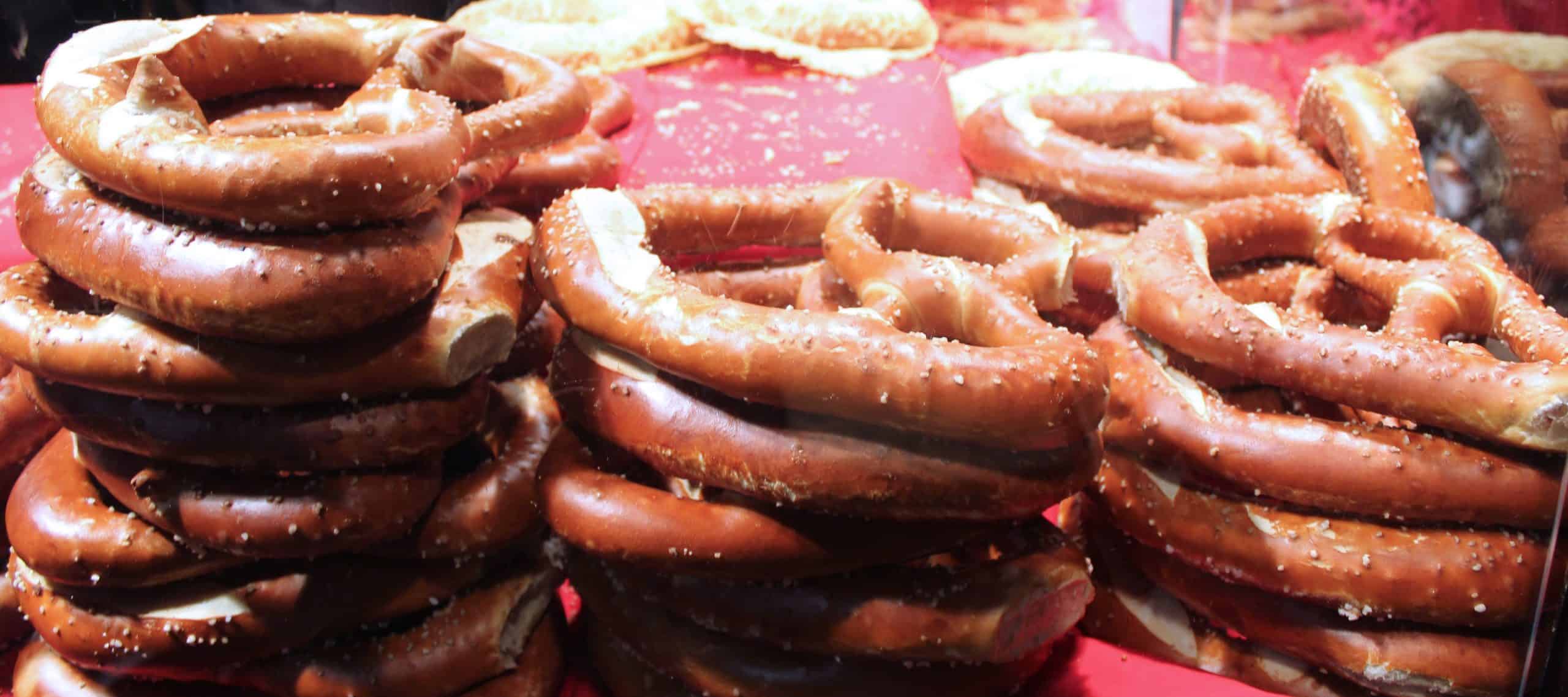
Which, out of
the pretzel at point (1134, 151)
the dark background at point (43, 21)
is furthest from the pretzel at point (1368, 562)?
the dark background at point (43, 21)

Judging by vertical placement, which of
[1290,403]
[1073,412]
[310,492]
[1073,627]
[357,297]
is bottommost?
[1073,627]

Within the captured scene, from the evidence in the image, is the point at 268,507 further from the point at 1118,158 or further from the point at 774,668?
the point at 1118,158

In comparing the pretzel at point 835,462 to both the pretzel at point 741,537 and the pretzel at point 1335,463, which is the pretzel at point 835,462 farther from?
the pretzel at point 1335,463

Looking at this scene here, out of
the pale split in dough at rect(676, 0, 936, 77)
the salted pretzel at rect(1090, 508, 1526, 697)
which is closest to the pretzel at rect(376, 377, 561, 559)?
the salted pretzel at rect(1090, 508, 1526, 697)

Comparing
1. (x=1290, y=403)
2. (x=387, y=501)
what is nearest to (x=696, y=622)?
(x=387, y=501)

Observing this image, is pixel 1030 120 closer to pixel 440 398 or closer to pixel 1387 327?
pixel 1387 327

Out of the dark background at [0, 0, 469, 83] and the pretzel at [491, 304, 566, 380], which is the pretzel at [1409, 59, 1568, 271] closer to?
the pretzel at [491, 304, 566, 380]
